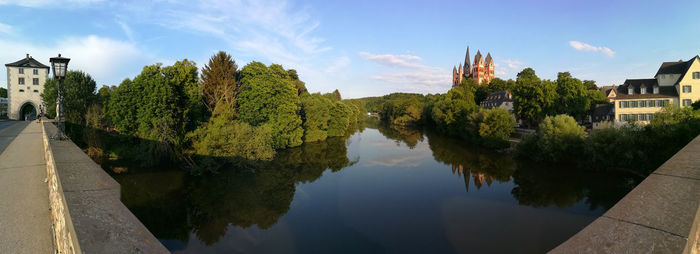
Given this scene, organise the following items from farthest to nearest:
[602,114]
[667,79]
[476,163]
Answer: [602,114], [667,79], [476,163]

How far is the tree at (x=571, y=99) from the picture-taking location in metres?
43.6

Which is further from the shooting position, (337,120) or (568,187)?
(337,120)

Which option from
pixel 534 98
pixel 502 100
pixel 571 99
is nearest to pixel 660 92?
pixel 571 99

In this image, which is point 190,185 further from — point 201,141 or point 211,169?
point 201,141

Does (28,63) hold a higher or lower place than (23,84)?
higher

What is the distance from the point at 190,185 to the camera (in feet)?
65.9

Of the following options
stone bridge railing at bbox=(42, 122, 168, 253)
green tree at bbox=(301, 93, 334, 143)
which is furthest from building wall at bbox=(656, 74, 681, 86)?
stone bridge railing at bbox=(42, 122, 168, 253)

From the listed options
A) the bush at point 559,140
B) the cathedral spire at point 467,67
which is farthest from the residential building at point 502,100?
the cathedral spire at point 467,67

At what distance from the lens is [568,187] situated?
20.6 meters

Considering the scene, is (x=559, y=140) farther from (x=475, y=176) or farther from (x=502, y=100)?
(x=502, y=100)

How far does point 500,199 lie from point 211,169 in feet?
67.9

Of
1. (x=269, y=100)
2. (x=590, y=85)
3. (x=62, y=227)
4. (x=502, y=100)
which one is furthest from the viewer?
(x=502, y=100)

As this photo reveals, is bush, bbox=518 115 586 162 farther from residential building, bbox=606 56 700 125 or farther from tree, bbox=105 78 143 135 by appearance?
tree, bbox=105 78 143 135

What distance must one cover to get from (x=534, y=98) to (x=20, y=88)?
76.8m
